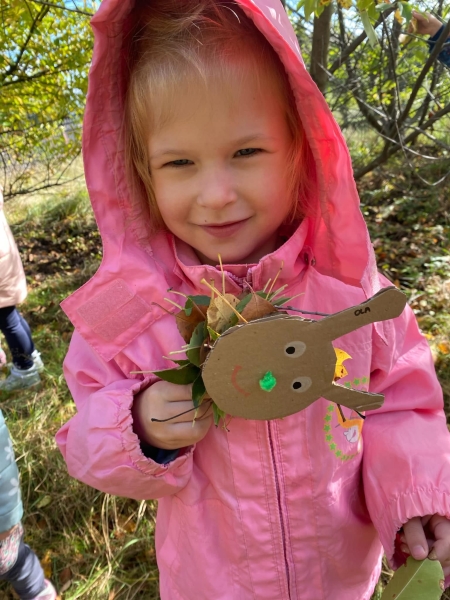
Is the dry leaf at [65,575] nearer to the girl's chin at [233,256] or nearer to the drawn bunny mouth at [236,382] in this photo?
the girl's chin at [233,256]

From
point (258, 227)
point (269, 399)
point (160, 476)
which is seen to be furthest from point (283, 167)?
point (160, 476)

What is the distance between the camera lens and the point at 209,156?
3.25 ft

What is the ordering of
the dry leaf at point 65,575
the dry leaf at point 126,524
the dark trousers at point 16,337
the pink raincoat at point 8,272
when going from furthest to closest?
1. the dark trousers at point 16,337
2. the pink raincoat at point 8,272
3. the dry leaf at point 126,524
4. the dry leaf at point 65,575

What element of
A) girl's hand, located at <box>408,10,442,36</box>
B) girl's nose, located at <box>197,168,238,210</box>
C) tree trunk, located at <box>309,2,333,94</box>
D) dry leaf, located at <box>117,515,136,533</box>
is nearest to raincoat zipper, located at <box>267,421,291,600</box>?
girl's nose, located at <box>197,168,238,210</box>

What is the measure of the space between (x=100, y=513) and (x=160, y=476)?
1.54 meters

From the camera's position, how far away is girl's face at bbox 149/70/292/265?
0.97m

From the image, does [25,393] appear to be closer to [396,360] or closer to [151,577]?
[151,577]

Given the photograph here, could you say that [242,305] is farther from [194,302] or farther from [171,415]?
[171,415]

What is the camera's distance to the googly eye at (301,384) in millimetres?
761

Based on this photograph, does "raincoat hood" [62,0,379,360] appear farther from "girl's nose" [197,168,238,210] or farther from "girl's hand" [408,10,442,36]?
"girl's hand" [408,10,442,36]

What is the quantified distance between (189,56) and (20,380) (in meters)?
3.03

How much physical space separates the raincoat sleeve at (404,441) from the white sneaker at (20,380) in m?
2.84

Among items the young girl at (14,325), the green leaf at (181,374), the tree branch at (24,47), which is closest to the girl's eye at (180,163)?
the green leaf at (181,374)

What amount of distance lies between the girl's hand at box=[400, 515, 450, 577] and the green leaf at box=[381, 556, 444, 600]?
7 cm
